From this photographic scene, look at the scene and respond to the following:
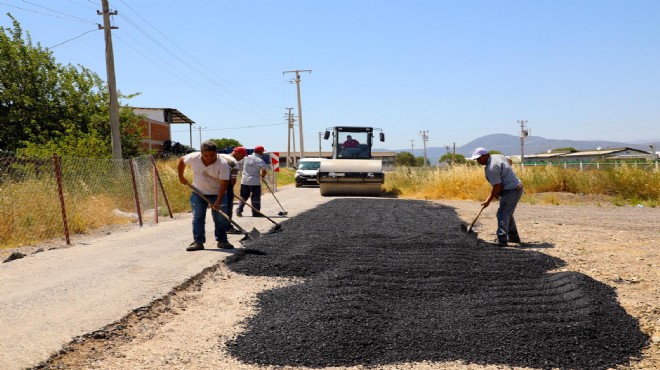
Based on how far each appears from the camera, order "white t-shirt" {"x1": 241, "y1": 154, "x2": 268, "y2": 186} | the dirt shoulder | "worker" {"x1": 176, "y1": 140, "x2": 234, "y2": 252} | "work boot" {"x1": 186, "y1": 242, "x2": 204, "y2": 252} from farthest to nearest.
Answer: "white t-shirt" {"x1": 241, "y1": 154, "x2": 268, "y2": 186} → "work boot" {"x1": 186, "y1": 242, "x2": 204, "y2": 252} → "worker" {"x1": 176, "y1": 140, "x2": 234, "y2": 252} → the dirt shoulder

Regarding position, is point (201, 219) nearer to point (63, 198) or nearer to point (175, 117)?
point (63, 198)

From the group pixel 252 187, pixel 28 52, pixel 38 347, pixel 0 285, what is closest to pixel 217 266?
pixel 0 285

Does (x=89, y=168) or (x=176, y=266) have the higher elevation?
(x=89, y=168)

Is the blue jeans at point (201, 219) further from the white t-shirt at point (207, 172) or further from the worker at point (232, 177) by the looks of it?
the worker at point (232, 177)

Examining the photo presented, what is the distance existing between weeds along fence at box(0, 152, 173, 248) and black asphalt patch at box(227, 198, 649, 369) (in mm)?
4191

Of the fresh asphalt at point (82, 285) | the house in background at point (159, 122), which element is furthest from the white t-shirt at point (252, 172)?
the house in background at point (159, 122)

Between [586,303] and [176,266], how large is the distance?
4687 millimetres

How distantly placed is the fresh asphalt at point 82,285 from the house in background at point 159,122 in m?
37.9

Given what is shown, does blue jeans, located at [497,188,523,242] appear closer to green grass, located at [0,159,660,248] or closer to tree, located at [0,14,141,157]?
green grass, located at [0,159,660,248]

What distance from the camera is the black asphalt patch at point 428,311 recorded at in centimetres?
450

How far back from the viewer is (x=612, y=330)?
196 inches

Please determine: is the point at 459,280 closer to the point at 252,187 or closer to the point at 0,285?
the point at 0,285

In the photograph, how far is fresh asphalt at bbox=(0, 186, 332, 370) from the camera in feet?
15.6

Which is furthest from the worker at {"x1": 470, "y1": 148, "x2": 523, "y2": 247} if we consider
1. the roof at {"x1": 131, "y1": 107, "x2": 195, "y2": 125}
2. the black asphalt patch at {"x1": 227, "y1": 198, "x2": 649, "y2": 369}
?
the roof at {"x1": 131, "y1": 107, "x2": 195, "y2": 125}
